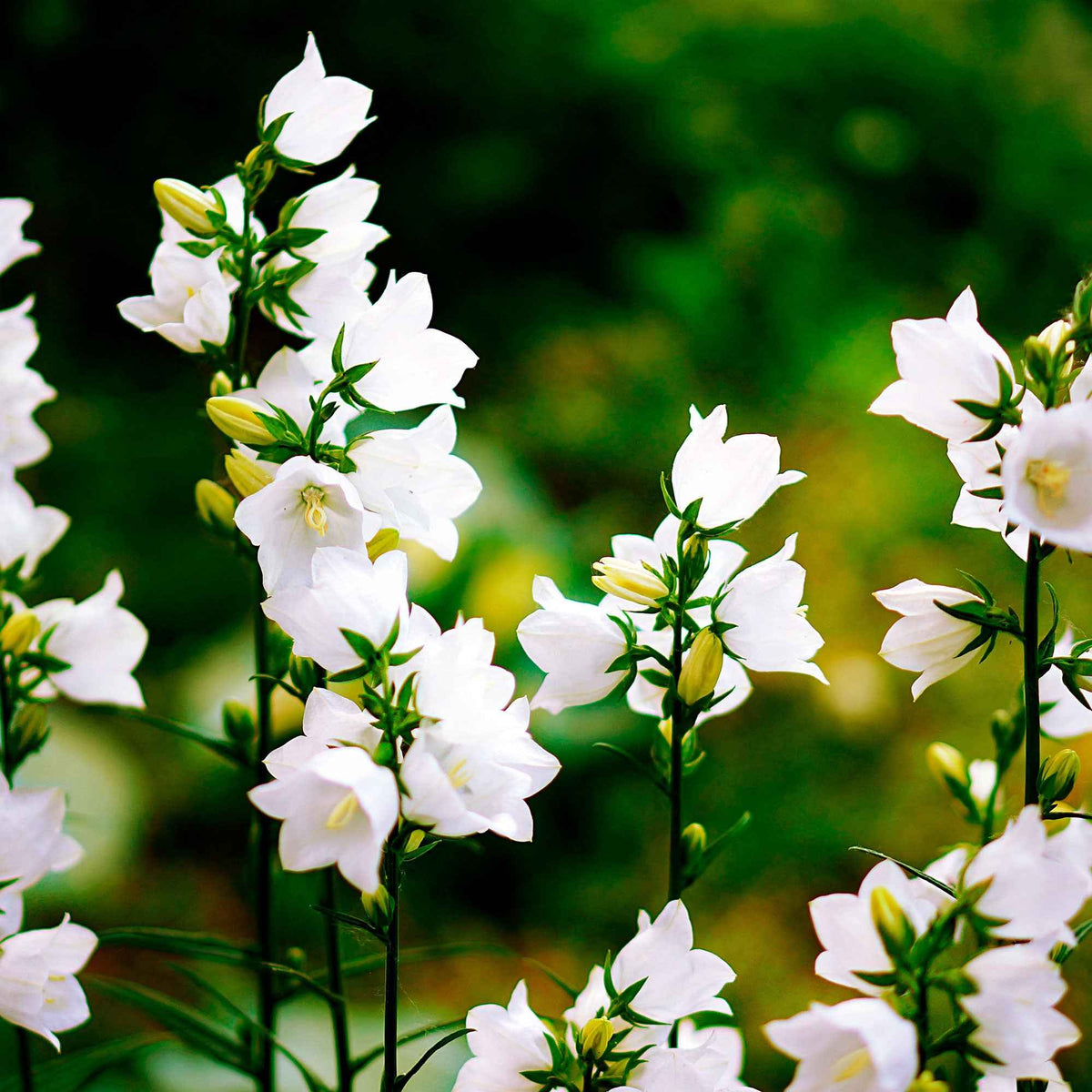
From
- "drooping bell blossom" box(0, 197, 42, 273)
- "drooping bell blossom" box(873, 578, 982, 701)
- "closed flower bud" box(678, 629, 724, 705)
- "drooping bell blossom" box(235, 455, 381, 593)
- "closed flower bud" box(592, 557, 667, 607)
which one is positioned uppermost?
"drooping bell blossom" box(0, 197, 42, 273)

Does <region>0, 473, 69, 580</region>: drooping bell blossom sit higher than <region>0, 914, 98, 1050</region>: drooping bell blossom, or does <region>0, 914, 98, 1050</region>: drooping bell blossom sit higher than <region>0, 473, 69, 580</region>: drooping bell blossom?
<region>0, 473, 69, 580</region>: drooping bell blossom

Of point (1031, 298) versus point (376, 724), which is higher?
point (1031, 298)

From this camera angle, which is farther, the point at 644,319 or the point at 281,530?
the point at 644,319

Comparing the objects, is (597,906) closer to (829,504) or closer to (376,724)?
(829,504)

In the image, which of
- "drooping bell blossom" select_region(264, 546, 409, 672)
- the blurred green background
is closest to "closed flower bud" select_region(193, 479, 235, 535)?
"drooping bell blossom" select_region(264, 546, 409, 672)

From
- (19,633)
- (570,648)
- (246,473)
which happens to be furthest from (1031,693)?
(19,633)

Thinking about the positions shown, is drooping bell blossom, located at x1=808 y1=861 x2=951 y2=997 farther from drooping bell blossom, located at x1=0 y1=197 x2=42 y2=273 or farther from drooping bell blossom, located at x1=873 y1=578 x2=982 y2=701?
drooping bell blossom, located at x1=0 y1=197 x2=42 y2=273

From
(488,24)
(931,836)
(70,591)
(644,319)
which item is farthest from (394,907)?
(488,24)

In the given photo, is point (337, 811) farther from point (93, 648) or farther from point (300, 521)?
point (93, 648)
